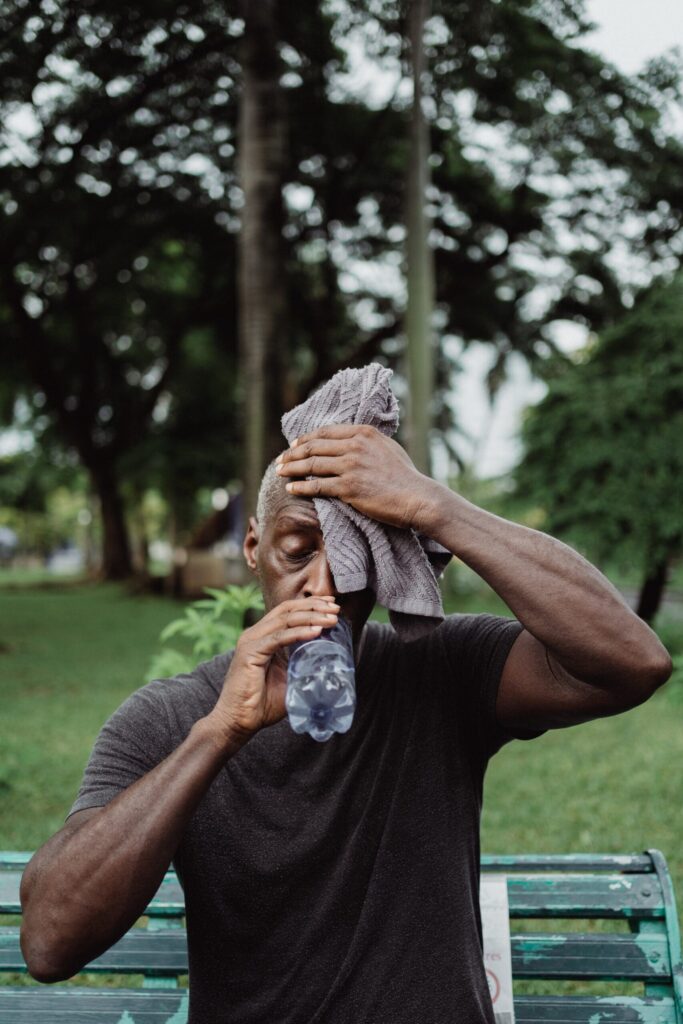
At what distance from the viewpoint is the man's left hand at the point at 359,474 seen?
1720 millimetres

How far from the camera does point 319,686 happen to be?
156cm

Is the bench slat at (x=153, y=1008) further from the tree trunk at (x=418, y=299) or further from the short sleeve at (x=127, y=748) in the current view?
the tree trunk at (x=418, y=299)

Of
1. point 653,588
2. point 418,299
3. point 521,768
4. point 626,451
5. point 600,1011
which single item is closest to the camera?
point 600,1011

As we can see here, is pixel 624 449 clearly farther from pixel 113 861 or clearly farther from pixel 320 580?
pixel 113 861

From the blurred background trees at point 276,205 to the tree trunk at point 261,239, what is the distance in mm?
20

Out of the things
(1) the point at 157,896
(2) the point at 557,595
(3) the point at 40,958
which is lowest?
(1) the point at 157,896

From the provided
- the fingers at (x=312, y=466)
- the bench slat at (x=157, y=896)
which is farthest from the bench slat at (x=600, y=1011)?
the fingers at (x=312, y=466)

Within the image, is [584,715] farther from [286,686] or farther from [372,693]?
[286,686]

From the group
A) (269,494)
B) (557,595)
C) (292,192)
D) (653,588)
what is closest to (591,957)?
(557,595)

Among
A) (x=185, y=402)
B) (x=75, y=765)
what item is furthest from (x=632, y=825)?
(x=185, y=402)

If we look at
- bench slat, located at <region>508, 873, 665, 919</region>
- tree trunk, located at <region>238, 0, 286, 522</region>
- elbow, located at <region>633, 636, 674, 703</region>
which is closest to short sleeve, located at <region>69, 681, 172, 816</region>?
elbow, located at <region>633, 636, 674, 703</region>

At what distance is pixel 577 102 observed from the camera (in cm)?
1333

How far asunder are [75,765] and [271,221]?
5.01 metres

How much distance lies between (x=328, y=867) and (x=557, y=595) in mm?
678
